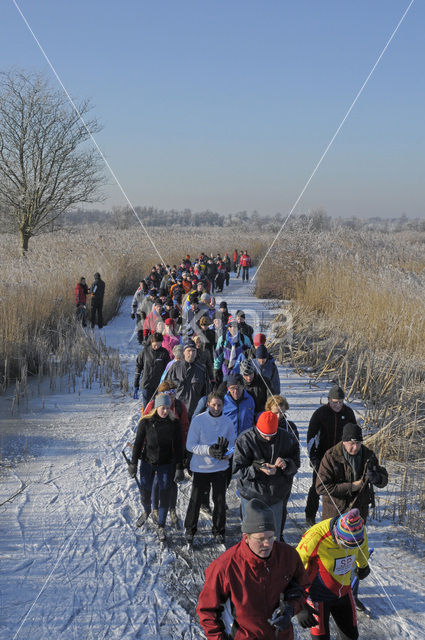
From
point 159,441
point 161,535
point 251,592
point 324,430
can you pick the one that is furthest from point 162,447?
point 251,592

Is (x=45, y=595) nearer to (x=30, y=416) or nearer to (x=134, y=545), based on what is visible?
(x=134, y=545)

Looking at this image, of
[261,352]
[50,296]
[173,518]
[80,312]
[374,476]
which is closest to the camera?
[374,476]

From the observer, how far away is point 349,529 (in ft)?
12.4

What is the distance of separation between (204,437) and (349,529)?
80.8 inches

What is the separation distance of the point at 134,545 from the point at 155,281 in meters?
14.2

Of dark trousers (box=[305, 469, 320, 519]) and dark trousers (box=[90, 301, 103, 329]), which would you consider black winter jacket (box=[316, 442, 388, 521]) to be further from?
dark trousers (box=[90, 301, 103, 329])

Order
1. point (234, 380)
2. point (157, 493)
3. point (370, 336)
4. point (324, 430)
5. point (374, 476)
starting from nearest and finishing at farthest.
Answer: point (374, 476), point (324, 430), point (157, 493), point (234, 380), point (370, 336)

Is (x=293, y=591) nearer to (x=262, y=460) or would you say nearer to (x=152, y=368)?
(x=262, y=460)

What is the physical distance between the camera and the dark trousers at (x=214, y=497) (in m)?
5.59

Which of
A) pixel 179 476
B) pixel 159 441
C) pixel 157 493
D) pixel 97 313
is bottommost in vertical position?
pixel 157 493

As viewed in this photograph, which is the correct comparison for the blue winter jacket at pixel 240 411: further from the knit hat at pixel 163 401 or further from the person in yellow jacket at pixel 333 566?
the person in yellow jacket at pixel 333 566

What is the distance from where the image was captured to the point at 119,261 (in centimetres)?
2386

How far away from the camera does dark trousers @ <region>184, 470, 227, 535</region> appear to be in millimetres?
5586

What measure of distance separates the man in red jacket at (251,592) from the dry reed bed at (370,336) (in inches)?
136
